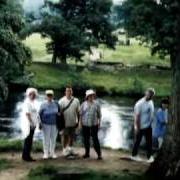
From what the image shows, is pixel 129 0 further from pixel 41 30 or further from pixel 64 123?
pixel 64 123

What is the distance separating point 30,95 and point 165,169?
4.77 meters

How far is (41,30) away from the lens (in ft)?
225

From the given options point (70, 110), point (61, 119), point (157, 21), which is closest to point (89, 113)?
point (70, 110)

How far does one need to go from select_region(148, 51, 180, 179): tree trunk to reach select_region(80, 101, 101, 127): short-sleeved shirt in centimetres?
335

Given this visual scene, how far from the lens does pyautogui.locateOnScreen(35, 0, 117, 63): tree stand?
67.7m

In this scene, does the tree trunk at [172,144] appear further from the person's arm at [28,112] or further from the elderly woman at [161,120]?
the person's arm at [28,112]

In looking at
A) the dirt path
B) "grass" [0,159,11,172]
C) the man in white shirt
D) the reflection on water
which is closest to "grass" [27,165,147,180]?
the dirt path

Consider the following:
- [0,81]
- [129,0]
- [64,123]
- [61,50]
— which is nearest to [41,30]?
[61,50]

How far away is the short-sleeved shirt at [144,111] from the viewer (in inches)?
781

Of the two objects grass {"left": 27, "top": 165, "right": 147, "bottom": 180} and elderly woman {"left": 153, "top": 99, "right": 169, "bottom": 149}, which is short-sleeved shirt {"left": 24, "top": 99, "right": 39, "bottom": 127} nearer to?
grass {"left": 27, "top": 165, "right": 147, "bottom": 180}

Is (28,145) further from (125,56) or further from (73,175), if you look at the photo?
(125,56)

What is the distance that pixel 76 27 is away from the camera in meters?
69.0

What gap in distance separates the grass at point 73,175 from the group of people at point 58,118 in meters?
2.32

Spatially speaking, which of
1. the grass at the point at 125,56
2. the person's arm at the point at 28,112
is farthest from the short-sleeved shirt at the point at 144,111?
the grass at the point at 125,56
